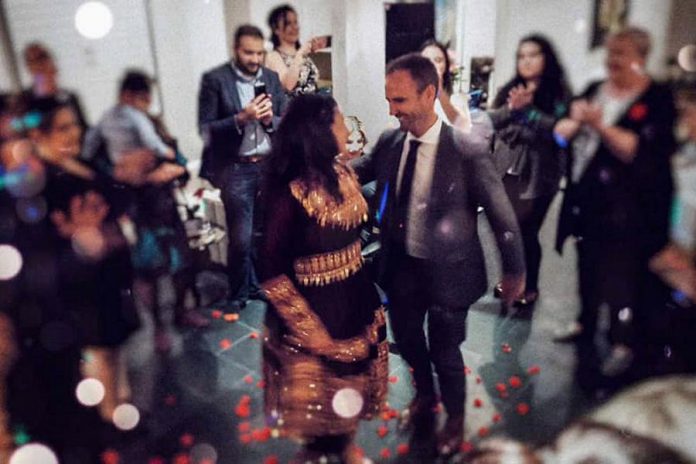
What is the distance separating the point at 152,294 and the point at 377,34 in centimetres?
194

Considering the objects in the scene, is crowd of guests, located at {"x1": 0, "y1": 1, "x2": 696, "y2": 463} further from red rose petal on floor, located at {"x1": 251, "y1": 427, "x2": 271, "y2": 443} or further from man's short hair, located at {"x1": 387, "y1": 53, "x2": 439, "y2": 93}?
red rose petal on floor, located at {"x1": 251, "y1": 427, "x2": 271, "y2": 443}

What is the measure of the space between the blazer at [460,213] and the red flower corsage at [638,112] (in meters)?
0.70

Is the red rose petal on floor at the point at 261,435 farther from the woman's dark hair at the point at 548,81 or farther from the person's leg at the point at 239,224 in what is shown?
the woman's dark hair at the point at 548,81

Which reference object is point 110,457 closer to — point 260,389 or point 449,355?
point 260,389

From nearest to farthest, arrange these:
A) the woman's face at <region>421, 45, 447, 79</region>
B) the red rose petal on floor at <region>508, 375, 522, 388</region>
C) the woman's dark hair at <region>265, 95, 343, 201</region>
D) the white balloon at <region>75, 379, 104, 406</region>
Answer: the woman's dark hair at <region>265, 95, 343, 201</region>
the white balloon at <region>75, 379, 104, 406</region>
the red rose petal on floor at <region>508, 375, 522, 388</region>
the woman's face at <region>421, 45, 447, 79</region>

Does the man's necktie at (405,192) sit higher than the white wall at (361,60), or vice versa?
the white wall at (361,60)

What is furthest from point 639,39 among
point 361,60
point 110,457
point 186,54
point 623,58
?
point 110,457

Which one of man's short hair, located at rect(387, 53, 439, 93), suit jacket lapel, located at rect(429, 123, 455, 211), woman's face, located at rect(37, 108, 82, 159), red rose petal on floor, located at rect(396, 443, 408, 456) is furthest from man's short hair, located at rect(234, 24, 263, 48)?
red rose petal on floor, located at rect(396, 443, 408, 456)

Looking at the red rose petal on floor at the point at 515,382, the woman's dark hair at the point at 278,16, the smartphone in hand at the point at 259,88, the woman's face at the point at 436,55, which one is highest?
the woman's dark hair at the point at 278,16

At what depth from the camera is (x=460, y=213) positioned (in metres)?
1.89

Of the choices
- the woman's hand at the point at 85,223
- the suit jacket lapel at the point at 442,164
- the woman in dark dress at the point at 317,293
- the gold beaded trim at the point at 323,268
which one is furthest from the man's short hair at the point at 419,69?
the woman's hand at the point at 85,223

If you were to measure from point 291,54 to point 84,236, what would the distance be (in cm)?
150

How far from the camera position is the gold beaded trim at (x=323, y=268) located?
67.0 inches

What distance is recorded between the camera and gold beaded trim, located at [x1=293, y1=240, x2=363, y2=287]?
1701 mm
